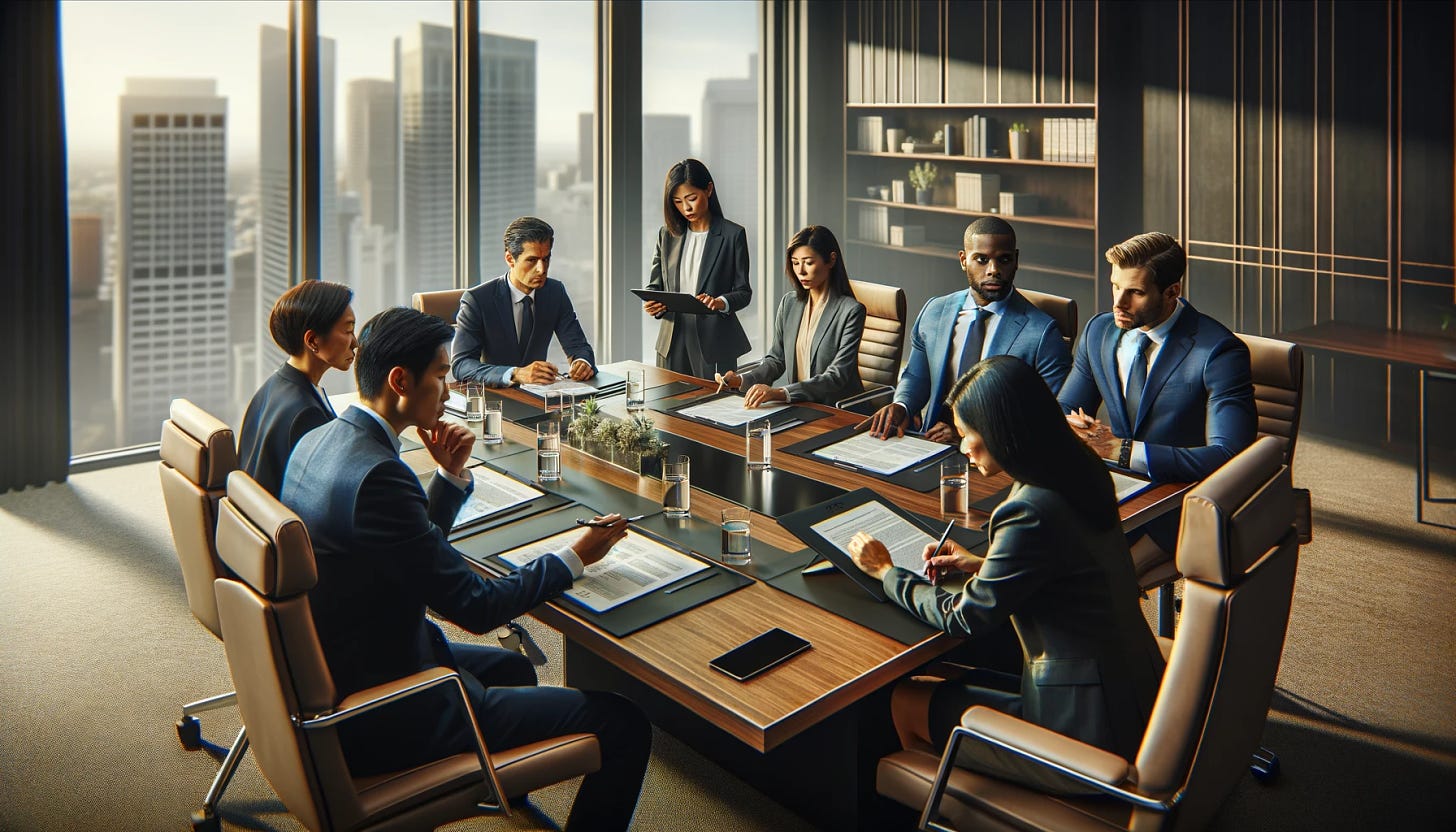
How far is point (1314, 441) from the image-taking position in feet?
21.3

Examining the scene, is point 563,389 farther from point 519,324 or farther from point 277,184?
point 277,184

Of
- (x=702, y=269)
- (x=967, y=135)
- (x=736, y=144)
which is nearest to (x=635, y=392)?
(x=702, y=269)

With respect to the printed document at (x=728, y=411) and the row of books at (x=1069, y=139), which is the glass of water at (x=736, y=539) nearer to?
the printed document at (x=728, y=411)

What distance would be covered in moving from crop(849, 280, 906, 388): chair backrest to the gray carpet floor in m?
1.71

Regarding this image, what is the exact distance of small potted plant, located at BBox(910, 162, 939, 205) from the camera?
25.6ft

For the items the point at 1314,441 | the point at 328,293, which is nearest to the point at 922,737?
the point at 328,293

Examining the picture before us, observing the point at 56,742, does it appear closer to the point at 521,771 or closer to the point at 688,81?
the point at 521,771

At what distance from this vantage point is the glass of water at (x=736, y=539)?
2.67 meters

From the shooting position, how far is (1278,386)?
3.67 metres

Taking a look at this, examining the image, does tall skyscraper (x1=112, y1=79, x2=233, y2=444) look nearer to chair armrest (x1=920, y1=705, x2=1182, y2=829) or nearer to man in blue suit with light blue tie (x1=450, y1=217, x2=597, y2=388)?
man in blue suit with light blue tie (x1=450, y1=217, x2=597, y2=388)

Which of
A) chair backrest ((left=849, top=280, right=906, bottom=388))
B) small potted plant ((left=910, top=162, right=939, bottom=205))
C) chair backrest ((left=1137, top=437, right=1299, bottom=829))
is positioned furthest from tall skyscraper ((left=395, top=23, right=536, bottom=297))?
chair backrest ((left=1137, top=437, right=1299, bottom=829))

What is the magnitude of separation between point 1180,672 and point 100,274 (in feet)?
18.6

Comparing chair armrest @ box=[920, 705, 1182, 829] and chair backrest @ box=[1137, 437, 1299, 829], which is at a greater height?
chair backrest @ box=[1137, 437, 1299, 829]

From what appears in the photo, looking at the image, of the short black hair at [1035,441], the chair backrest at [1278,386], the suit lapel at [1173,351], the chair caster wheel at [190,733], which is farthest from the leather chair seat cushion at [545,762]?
the chair backrest at [1278,386]
